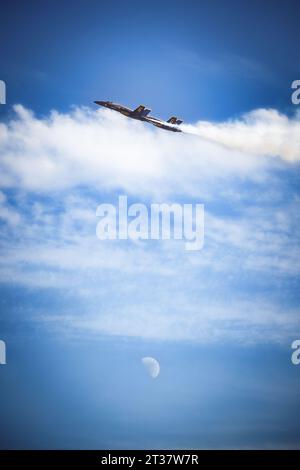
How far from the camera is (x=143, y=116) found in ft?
59.8

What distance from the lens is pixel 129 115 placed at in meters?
18.4

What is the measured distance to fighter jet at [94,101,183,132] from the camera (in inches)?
710

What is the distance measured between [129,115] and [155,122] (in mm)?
861

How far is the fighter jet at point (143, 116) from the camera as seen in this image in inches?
710
